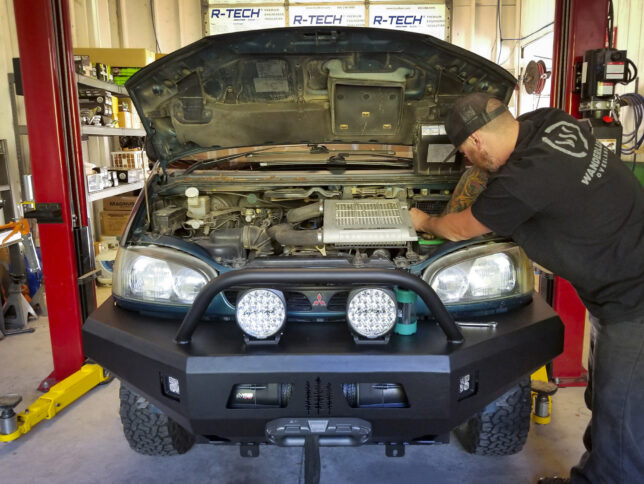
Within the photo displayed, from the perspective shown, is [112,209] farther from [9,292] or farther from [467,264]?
[467,264]

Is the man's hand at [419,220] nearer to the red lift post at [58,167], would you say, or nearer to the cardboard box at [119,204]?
the red lift post at [58,167]

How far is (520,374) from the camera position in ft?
5.53

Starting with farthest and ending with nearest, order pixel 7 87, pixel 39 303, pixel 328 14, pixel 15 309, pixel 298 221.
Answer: pixel 328 14 < pixel 7 87 < pixel 39 303 < pixel 15 309 < pixel 298 221

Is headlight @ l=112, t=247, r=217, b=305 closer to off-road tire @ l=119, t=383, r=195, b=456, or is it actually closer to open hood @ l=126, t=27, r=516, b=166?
off-road tire @ l=119, t=383, r=195, b=456

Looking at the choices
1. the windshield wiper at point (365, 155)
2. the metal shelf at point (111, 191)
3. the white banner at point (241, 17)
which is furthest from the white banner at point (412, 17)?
the windshield wiper at point (365, 155)

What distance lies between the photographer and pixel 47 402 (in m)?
2.70

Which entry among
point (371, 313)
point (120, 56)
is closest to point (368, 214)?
point (371, 313)

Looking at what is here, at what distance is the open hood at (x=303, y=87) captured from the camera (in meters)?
2.18

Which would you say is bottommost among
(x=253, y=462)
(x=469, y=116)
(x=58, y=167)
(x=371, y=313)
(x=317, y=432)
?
(x=253, y=462)

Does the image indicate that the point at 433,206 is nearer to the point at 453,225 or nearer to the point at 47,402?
the point at 453,225

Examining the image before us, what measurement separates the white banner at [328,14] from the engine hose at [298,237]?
7.50m

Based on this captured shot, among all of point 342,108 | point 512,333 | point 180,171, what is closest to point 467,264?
point 512,333

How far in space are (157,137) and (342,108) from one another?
2.94 ft

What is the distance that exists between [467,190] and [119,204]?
502 centimetres
